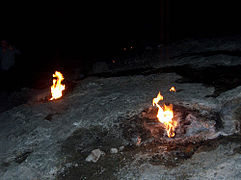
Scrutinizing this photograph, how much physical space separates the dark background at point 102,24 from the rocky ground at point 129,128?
11.6ft

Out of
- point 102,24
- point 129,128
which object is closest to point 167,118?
point 129,128

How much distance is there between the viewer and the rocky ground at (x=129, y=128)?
2971 mm

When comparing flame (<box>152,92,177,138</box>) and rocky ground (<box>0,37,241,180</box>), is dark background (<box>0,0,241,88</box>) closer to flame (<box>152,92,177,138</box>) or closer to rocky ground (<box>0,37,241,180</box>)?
rocky ground (<box>0,37,241,180</box>)

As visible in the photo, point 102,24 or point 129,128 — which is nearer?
point 129,128

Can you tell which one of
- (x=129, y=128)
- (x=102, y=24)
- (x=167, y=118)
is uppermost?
(x=102, y=24)

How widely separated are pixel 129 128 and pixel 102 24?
785cm

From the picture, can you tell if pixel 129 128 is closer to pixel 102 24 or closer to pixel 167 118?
pixel 167 118

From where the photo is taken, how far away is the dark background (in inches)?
377

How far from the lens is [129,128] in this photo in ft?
12.4

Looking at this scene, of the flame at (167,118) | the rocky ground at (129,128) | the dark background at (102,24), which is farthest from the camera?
the dark background at (102,24)

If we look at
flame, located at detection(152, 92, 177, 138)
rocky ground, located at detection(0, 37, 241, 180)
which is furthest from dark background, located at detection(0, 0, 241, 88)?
flame, located at detection(152, 92, 177, 138)

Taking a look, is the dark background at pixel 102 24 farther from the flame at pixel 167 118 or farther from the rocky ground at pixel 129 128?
the flame at pixel 167 118

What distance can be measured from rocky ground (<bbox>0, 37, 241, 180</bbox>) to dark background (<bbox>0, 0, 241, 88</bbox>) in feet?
11.6

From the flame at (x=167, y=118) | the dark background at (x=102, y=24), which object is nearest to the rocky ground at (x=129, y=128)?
the flame at (x=167, y=118)
